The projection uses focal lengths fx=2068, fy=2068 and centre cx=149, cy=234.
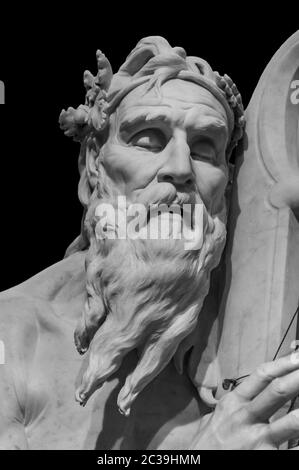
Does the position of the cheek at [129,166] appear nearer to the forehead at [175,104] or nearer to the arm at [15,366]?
the forehead at [175,104]

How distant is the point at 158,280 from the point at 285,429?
19.4 inches

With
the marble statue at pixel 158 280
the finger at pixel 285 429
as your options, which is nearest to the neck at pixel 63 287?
the marble statue at pixel 158 280

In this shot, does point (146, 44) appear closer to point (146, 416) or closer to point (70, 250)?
point (70, 250)

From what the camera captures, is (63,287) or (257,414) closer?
(257,414)

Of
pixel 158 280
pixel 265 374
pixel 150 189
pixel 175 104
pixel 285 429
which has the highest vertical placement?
pixel 175 104

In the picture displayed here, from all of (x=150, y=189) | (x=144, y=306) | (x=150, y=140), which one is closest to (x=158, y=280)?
(x=144, y=306)

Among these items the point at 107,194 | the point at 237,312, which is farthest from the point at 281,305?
the point at 107,194

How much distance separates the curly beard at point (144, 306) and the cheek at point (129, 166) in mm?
39

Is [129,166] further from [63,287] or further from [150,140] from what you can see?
[63,287]

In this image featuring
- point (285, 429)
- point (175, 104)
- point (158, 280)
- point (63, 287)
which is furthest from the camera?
point (63, 287)

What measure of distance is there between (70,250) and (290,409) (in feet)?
2.45

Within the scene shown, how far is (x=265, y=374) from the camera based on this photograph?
466 centimetres

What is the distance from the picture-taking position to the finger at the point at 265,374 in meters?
4.65

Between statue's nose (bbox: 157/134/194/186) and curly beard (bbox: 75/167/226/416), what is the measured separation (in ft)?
0.08
